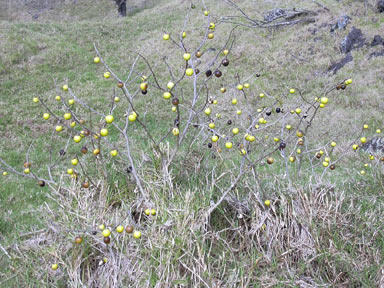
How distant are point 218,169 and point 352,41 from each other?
12.7 metres

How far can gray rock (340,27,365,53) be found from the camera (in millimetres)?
14359

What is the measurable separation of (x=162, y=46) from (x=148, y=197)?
16308mm

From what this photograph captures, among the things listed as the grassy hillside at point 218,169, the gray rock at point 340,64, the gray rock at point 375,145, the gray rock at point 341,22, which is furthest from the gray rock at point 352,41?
the gray rock at point 375,145

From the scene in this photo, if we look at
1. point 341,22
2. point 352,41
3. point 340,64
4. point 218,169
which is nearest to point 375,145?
point 218,169

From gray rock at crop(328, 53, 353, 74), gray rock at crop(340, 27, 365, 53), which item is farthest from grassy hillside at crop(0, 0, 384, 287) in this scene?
gray rock at crop(340, 27, 365, 53)

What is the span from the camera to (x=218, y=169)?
467 cm

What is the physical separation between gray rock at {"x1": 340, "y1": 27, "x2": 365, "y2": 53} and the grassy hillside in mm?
357

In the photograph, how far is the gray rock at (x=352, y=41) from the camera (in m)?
14.4

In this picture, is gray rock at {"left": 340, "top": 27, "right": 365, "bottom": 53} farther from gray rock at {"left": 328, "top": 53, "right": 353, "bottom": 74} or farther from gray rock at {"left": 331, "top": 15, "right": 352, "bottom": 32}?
gray rock at {"left": 331, "top": 15, "right": 352, "bottom": 32}

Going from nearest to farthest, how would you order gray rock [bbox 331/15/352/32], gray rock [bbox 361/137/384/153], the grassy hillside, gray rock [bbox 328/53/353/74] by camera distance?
the grassy hillside < gray rock [bbox 361/137/384/153] < gray rock [bbox 328/53/353/74] < gray rock [bbox 331/15/352/32]

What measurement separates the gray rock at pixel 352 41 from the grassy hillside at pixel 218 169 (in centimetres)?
36

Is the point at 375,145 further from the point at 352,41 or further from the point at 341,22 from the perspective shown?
the point at 341,22

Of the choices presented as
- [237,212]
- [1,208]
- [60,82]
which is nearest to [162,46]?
[60,82]

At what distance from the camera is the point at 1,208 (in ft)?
19.7
